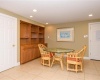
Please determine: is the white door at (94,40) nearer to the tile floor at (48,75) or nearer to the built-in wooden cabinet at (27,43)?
the tile floor at (48,75)

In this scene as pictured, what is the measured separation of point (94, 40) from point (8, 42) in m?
4.49

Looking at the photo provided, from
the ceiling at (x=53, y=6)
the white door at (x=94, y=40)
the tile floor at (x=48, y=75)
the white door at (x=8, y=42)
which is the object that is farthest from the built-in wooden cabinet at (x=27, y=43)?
the white door at (x=94, y=40)

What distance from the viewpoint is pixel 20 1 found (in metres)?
2.67

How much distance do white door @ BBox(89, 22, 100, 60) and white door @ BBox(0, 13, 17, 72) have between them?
4.12 m

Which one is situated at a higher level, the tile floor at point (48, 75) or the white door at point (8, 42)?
the white door at point (8, 42)

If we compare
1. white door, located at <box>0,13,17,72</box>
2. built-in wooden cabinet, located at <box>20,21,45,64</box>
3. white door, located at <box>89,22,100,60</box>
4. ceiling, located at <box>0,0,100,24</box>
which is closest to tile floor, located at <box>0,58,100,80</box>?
white door, located at <box>0,13,17,72</box>

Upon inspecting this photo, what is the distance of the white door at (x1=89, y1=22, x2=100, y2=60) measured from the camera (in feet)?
16.4

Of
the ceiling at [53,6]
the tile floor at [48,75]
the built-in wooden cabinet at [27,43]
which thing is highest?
the ceiling at [53,6]

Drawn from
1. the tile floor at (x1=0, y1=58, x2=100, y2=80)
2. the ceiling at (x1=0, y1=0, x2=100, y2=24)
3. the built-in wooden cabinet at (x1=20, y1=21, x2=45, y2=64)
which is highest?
the ceiling at (x1=0, y1=0, x2=100, y2=24)

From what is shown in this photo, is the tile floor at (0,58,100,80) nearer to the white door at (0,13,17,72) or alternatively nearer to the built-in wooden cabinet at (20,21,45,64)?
the white door at (0,13,17,72)

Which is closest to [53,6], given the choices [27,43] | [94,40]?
[27,43]

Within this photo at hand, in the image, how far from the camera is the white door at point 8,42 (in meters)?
3.28

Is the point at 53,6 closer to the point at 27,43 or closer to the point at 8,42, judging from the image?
the point at 8,42

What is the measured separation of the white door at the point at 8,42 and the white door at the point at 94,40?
412 centimetres
